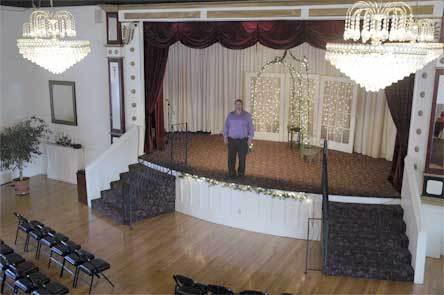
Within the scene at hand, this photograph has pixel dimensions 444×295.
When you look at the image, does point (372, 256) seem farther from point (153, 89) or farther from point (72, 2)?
point (72, 2)

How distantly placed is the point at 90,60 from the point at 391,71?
8.20 metres

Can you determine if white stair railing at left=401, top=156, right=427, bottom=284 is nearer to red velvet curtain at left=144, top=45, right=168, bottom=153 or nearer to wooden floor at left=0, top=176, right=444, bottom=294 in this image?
wooden floor at left=0, top=176, right=444, bottom=294

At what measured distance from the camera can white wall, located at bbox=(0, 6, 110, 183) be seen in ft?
35.6

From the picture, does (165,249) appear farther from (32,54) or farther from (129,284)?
(32,54)

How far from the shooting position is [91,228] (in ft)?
29.8

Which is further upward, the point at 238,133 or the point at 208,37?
the point at 208,37

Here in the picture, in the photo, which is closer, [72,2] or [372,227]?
[372,227]

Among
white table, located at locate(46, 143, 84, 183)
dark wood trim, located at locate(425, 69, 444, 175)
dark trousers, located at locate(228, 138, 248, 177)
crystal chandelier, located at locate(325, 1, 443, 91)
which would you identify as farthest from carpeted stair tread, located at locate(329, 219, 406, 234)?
white table, located at locate(46, 143, 84, 183)

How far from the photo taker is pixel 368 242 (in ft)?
25.0

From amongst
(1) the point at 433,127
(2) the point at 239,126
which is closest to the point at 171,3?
(2) the point at 239,126

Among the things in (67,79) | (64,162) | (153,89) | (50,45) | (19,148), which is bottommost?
(64,162)

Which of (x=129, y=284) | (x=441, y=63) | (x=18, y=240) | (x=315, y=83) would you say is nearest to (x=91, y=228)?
(x=18, y=240)

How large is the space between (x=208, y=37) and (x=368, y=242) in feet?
16.4

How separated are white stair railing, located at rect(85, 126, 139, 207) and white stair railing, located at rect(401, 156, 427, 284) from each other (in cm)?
560
